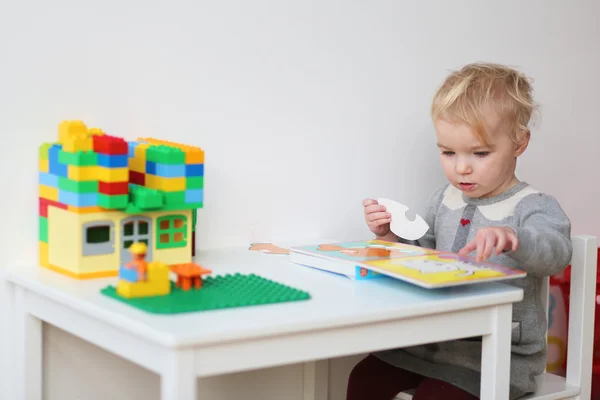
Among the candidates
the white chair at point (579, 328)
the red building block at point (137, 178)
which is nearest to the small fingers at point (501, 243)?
the white chair at point (579, 328)

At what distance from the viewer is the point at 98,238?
3.64ft

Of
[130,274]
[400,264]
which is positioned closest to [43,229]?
Answer: [130,274]

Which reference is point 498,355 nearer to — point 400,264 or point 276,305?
point 400,264

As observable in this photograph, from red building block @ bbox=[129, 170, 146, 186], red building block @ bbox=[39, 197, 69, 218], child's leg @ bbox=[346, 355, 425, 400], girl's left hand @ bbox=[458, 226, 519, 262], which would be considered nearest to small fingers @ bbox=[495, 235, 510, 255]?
girl's left hand @ bbox=[458, 226, 519, 262]

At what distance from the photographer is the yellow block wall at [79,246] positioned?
1.08 m

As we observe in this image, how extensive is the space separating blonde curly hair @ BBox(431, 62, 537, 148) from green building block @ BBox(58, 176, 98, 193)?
0.60 meters

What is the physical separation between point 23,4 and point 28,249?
0.35 meters

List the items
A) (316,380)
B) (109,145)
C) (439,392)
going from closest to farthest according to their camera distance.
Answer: (109,145)
(439,392)
(316,380)

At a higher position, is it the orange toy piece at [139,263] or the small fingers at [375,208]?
the small fingers at [375,208]

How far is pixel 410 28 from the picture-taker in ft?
5.28

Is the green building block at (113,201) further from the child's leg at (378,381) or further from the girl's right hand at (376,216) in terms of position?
the child's leg at (378,381)

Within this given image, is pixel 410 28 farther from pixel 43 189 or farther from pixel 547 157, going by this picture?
pixel 43 189

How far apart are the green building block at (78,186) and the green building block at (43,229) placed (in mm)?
92

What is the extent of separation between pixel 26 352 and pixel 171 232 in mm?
273
